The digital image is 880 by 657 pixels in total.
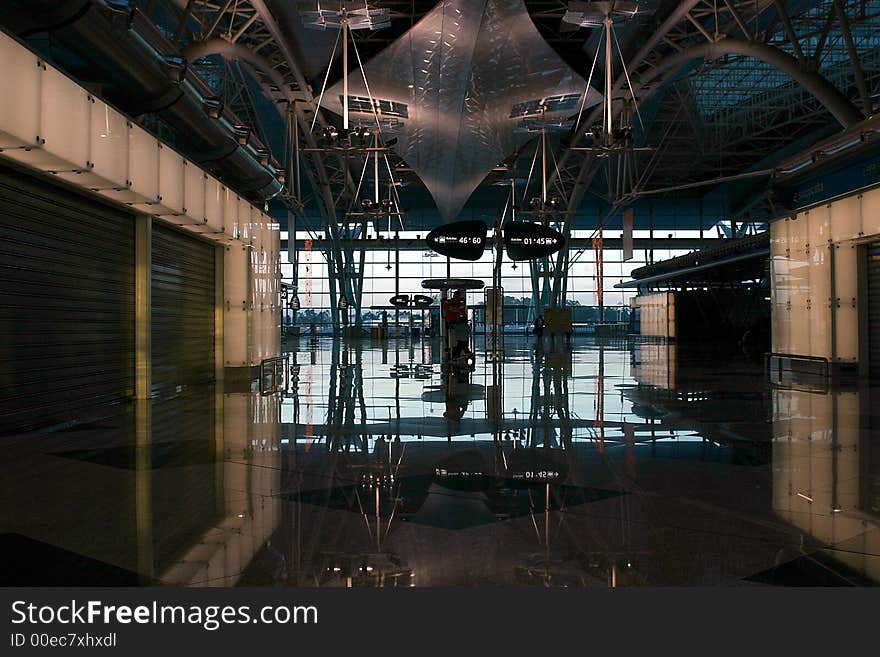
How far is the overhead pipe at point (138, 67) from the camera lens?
8688mm

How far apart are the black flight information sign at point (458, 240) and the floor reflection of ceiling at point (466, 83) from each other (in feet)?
15.6

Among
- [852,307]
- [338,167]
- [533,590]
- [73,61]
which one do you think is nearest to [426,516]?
[533,590]

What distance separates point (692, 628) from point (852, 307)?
→ 14.9m

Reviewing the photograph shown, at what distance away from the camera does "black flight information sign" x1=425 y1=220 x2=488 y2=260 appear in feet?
95.8

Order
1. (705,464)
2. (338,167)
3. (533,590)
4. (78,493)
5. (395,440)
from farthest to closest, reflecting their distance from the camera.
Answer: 1. (338,167)
2. (395,440)
3. (705,464)
4. (78,493)
5. (533,590)

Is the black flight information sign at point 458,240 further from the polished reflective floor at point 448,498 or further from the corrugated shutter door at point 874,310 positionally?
the polished reflective floor at point 448,498

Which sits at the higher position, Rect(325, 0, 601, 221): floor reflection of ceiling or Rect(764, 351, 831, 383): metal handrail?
Rect(325, 0, 601, 221): floor reflection of ceiling

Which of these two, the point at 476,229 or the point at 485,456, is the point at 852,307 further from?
the point at 476,229

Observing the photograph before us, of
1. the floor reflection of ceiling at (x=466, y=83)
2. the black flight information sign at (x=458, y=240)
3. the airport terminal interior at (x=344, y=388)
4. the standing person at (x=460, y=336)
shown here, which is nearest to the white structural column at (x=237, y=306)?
the airport terminal interior at (x=344, y=388)

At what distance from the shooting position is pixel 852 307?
15633 millimetres

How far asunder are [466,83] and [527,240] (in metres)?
7.83

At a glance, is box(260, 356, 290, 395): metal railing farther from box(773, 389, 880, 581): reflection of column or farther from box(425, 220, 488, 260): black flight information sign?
box(425, 220, 488, 260): black flight information sign

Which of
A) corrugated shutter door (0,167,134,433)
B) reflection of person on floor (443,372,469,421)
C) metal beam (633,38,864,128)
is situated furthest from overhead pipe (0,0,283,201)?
metal beam (633,38,864,128)

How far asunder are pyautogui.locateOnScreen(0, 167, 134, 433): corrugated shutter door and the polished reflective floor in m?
0.71
